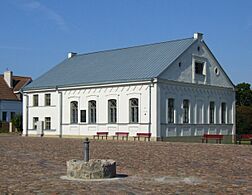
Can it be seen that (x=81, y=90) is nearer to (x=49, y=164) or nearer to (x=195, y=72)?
(x=195, y=72)

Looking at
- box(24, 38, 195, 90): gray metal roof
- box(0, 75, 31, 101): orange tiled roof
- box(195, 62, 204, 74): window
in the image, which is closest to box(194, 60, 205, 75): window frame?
box(195, 62, 204, 74): window

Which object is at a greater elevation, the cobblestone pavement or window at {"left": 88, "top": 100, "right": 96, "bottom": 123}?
window at {"left": 88, "top": 100, "right": 96, "bottom": 123}

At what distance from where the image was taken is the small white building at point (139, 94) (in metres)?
34.2

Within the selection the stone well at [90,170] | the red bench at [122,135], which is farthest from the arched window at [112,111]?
the stone well at [90,170]

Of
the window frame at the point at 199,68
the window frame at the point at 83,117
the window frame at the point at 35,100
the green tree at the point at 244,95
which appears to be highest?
the window frame at the point at 199,68

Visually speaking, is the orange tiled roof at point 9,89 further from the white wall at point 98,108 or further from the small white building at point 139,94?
the white wall at point 98,108

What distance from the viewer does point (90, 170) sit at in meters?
11.0

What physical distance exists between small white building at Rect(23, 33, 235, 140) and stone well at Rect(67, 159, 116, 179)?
22055 mm

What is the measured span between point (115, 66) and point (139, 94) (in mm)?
5746

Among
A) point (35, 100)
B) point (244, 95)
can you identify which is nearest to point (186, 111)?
point (35, 100)

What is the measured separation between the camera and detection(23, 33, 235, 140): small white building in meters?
34.2

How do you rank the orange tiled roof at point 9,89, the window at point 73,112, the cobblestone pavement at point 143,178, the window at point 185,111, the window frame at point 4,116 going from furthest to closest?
the orange tiled roof at point 9,89 < the window frame at point 4,116 < the window at point 73,112 < the window at point 185,111 < the cobblestone pavement at point 143,178

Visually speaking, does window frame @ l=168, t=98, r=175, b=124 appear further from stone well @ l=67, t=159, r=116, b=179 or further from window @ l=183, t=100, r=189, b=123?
stone well @ l=67, t=159, r=116, b=179

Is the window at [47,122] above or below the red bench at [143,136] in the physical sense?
above
